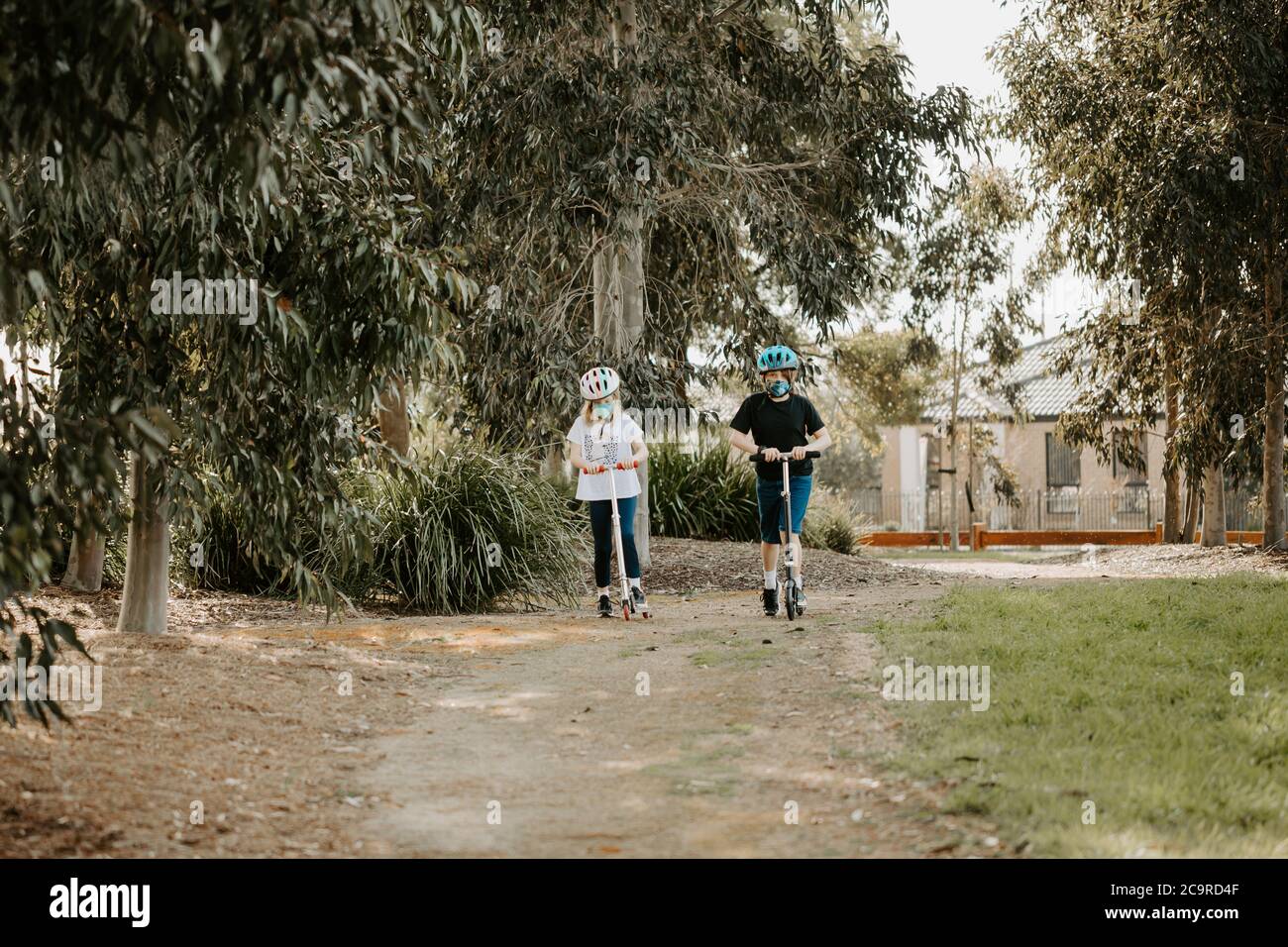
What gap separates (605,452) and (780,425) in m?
1.43

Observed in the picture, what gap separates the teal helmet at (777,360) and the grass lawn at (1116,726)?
2.11 meters

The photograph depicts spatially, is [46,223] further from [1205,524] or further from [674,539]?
[1205,524]

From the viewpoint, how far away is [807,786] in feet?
16.3

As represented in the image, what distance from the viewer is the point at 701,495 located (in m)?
17.5

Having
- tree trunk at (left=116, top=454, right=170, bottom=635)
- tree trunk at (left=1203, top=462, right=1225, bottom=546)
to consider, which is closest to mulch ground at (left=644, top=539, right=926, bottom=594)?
tree trunk at (left=1203, top=462, right=1225, bottom=546)

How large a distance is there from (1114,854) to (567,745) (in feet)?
8.56

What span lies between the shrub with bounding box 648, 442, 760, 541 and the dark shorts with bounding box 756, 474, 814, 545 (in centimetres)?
749

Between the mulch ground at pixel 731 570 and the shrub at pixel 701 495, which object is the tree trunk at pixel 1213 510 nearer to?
the mulch ground at pixel 731 570

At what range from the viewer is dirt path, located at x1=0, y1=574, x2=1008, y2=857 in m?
4.36

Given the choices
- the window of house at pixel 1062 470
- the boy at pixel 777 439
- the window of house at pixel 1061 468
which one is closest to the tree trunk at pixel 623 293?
the boy at pixel 777 439

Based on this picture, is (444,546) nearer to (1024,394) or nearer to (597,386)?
(597,386)

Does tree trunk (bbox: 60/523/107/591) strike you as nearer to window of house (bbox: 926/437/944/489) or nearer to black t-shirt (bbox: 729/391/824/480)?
black t-shirt (bbox: 729/391/824/480)

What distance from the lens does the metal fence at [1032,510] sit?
117 ft

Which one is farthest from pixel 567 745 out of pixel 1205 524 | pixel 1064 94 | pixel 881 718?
pixel 1205 524
